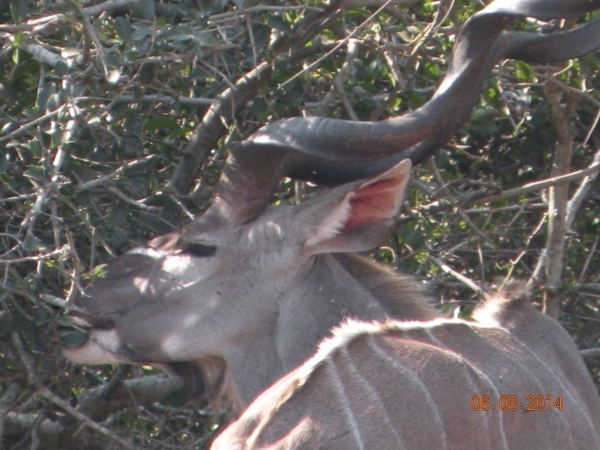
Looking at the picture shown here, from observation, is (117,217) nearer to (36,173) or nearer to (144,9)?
(36,173)

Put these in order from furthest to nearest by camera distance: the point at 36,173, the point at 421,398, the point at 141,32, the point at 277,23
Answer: the point at 277,23 → the point at 141,32 → the point at 36,173 → the point at 421,398

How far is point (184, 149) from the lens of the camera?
282cm

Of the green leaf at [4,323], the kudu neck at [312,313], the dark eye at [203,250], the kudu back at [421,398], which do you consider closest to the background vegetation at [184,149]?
the green leaf at [4,323]

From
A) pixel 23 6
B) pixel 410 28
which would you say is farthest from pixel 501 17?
pixel 23 6

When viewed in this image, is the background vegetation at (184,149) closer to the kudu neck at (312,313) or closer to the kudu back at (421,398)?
the kudu neck at (312,313)

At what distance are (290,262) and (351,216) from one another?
0.21 metres

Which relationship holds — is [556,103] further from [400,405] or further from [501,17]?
[400,405]

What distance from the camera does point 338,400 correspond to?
165cm

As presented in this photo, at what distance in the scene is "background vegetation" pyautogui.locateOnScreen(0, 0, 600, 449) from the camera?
7.27 feet

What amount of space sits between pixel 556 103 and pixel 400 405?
1.59 m

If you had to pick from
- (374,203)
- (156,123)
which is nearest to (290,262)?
(374,203)

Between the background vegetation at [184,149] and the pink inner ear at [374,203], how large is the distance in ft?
1.44

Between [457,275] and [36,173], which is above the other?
[36,173]

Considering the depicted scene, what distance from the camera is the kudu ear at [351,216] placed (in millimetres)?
2254
